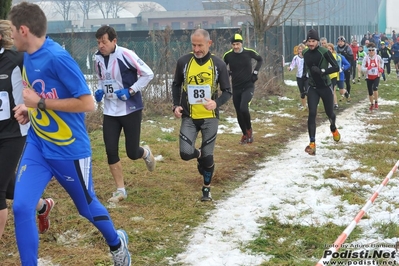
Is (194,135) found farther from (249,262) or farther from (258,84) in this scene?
(258,84)

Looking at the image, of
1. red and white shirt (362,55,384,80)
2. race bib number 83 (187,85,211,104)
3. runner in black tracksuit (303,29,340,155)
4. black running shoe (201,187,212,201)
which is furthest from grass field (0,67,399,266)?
red and white shirt (362,55,384,80)

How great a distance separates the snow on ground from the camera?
542 centimetres

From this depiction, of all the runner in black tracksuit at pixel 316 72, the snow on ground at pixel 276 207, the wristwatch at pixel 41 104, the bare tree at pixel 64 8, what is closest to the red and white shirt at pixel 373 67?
the runner in black tracksuit at pixel 316 72

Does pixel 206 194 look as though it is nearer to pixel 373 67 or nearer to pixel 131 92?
pixel 131 92

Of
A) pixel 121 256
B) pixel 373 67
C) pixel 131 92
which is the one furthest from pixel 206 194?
pixel 373 67

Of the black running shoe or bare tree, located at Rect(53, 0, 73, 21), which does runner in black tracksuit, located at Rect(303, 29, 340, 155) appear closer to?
the black running shoe

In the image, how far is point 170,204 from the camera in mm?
7160

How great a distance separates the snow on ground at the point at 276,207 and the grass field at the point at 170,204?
146 mm

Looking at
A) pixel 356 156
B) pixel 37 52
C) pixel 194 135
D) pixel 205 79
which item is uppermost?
pixel 37 52

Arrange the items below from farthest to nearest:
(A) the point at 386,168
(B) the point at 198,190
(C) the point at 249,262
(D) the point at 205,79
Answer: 1. (A) the point at 386,168
2. (B) the point at 198,190
3. (D) the point at 205,79
4. (C) the point at 249,262

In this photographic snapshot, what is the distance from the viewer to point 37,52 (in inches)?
172

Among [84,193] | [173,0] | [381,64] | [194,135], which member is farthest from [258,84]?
[173,0]

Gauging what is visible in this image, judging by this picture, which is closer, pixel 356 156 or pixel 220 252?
pixel 220 252

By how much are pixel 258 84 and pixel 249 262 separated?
48.0ft
